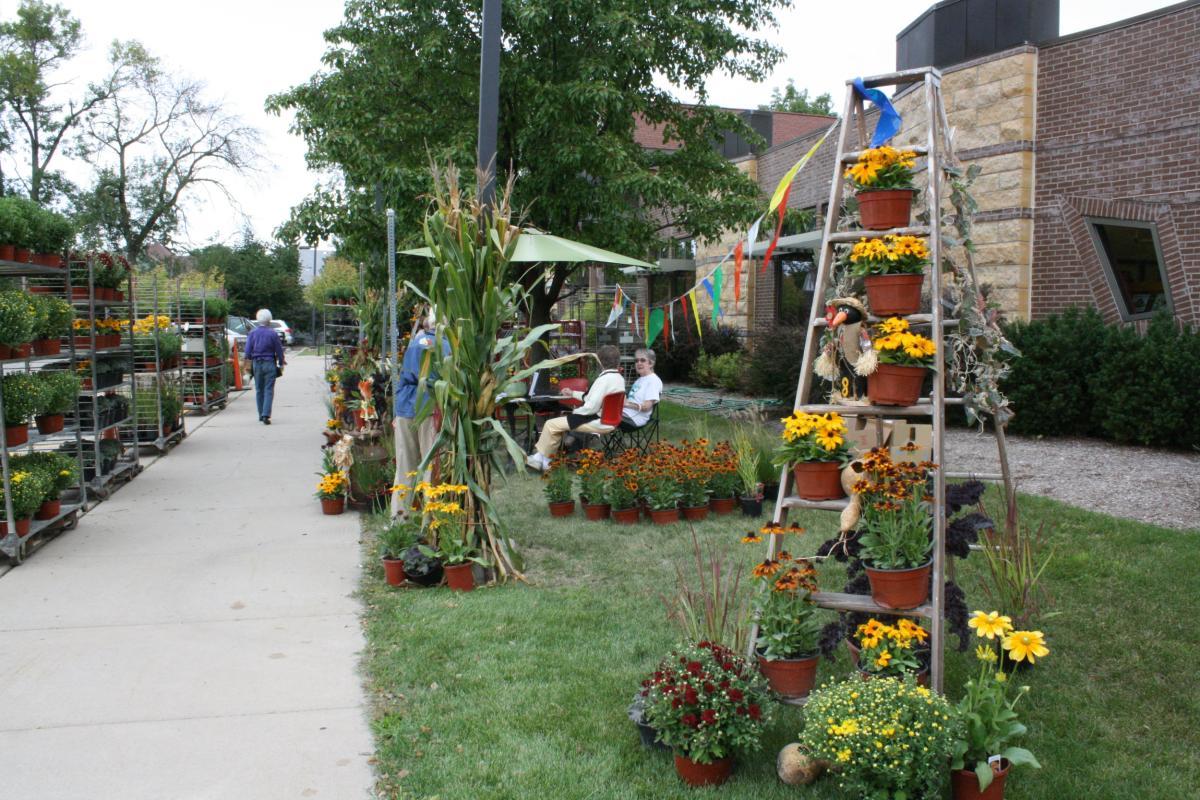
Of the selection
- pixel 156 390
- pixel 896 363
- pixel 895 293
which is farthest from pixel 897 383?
pixel 156 390

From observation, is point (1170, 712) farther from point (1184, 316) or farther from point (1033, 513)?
point (1184, 316)

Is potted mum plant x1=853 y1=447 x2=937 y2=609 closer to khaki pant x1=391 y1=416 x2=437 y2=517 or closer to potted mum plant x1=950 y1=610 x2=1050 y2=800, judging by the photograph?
potted mum plant x1=950 y1=610 x2=1050 y2=800

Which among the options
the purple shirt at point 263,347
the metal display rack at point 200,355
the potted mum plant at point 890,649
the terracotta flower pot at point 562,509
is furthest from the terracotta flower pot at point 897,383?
the metal display rack at point 200,355

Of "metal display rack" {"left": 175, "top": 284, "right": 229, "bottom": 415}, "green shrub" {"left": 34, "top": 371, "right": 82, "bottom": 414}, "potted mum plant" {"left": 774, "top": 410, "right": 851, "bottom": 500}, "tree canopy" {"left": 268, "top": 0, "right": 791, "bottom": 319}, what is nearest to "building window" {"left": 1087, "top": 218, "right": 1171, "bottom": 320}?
"tree canopy" {"left": 268, "top": 0, "right": 791, "bottom": 319}

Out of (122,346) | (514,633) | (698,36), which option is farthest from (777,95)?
(514,633)

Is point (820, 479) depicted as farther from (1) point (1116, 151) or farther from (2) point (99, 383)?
(1) point (1116, 151)

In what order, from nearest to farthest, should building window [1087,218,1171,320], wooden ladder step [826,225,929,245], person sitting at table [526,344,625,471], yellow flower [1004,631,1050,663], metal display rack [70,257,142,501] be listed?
yellow flower [1004,631,1050,663]
wooden ladder step [826,225,929,245]
metal display rack [70,257,142,501]
person sitting at table [526,344,625,471]
building window [1087,218,1171,320]

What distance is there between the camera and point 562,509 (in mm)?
8180

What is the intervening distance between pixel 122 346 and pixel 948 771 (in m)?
10.2

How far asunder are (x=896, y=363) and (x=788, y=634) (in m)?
1.22

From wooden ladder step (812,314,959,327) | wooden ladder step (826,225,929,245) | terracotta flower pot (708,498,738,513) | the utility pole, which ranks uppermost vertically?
the utility pole

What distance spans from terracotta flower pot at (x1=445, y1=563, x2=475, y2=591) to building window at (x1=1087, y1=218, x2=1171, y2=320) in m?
8.87

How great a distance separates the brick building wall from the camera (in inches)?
412

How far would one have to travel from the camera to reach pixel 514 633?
518cm
